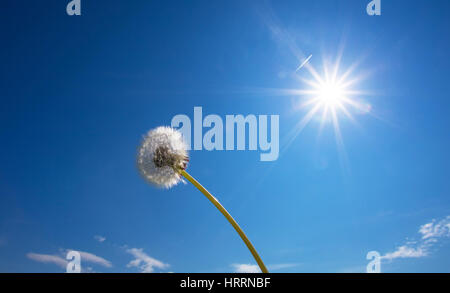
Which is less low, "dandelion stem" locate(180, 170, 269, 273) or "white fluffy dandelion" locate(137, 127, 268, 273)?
"white fluffy dandelion" locate(137, 127, 268, 273)

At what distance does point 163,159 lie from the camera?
18.5 feet

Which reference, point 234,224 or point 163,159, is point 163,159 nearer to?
point 163,159

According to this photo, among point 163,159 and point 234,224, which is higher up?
point 163,159

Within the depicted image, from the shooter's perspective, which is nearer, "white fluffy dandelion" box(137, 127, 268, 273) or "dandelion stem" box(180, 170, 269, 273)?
"dandelion stem" box(180, 170, 269, 273)

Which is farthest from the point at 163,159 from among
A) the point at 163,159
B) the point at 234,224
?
the point at 234,224

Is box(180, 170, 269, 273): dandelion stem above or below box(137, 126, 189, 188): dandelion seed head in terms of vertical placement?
below

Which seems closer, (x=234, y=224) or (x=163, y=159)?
(x=234, y=224)

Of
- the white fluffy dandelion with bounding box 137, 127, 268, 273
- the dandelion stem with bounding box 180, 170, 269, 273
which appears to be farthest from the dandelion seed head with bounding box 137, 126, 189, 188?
the dandelion stem with bounding box 180, 170, 269, 273

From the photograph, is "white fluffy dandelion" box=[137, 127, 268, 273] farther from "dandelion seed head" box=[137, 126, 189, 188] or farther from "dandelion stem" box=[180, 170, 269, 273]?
"dandelion stem" box=[180, 170, 269, 273]

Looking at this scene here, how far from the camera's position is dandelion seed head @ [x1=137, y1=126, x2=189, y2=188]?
557cm

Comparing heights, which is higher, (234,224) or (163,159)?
(163,159)

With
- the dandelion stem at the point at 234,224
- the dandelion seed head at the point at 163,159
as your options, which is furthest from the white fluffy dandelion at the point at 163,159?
Result: the dandelion stem at the point at 234,224
